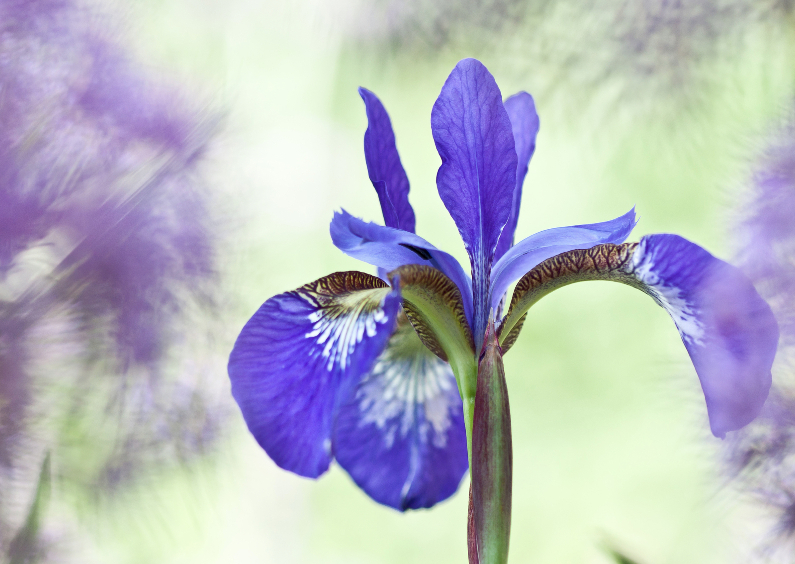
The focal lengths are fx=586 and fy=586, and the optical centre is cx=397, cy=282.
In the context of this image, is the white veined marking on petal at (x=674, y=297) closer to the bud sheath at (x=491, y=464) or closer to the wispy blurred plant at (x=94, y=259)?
the bud sheath at (x=491, y=464)

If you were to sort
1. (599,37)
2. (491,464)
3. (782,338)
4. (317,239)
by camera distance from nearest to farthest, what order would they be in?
(491,464), (782,338), (599,37), (317,239)

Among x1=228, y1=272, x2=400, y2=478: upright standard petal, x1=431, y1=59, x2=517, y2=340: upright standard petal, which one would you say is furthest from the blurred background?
x1=431, y1=59, x2=517, y2=340: upright standard petal

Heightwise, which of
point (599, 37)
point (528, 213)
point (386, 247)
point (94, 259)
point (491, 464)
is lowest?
point (491, 464)

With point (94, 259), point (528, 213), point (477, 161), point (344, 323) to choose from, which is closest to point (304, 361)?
point (344, 323)

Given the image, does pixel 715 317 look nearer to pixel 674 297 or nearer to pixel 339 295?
pixel 674 297

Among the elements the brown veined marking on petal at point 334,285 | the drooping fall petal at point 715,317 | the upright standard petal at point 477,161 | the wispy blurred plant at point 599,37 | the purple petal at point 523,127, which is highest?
the wispy blurred plant at point 599,37

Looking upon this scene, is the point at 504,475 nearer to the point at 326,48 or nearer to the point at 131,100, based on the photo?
the point at 131,100

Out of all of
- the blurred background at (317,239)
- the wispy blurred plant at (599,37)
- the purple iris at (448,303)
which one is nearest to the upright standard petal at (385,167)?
the purple iris at (448,303)
